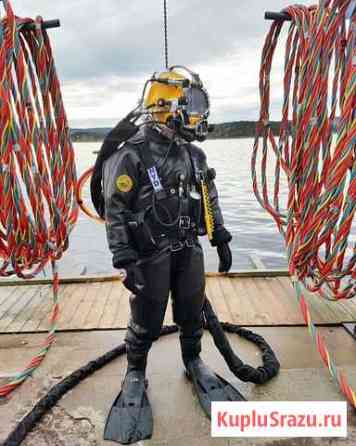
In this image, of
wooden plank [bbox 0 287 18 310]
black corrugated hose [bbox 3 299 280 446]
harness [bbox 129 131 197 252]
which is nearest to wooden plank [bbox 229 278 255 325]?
black corrugated hose [bbox 3 299 280 446]

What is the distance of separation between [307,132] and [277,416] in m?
1.70

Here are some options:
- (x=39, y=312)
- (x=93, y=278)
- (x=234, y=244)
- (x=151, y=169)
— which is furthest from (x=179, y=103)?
(x=234, y=244)

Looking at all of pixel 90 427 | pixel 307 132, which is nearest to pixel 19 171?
pixel 90 427

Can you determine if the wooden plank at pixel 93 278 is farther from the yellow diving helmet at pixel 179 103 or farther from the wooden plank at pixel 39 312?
the yellow diving helmet at pixel 179 103

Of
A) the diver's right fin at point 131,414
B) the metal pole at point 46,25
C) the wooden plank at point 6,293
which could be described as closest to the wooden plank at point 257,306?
the diver's right fin at point 131,414

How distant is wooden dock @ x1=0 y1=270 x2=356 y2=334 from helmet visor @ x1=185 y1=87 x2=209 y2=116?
1778 mm

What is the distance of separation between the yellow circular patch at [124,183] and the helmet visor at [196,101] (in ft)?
1.49

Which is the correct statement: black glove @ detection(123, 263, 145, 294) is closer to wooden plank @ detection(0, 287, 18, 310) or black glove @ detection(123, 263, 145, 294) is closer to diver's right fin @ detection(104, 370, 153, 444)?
diver's right fin @ detection(104, 370, 153, 444)

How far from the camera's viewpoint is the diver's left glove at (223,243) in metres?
2.54

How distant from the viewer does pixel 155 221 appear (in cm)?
226

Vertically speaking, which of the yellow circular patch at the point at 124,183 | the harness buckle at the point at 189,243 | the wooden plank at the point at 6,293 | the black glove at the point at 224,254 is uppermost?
the yellow circular patch at the point at 124,183

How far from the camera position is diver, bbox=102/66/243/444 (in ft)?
7.22

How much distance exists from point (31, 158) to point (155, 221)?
1268mm

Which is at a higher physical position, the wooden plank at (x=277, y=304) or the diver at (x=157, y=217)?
the diver at (x=157, y=217)
